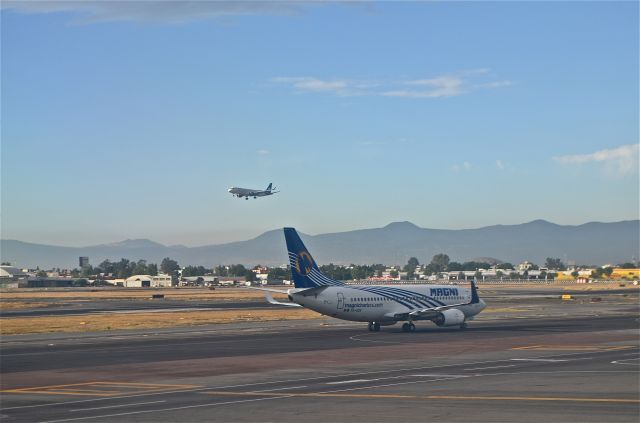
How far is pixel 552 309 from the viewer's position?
399 feet

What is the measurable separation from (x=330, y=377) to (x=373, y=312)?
34.9m

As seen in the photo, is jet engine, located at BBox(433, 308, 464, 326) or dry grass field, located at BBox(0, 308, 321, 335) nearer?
jet engine, located at BBox(433, 308, 464, 326)

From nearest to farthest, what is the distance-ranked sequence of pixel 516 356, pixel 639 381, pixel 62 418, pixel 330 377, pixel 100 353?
pixel 62 418 < pixel 639 381 < pixel 330 377 < pixel 516 356 < pixel 100 353

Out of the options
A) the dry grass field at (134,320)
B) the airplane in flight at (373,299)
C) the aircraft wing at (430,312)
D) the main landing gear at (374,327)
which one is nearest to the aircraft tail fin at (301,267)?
the airplane in flight at (373,299)

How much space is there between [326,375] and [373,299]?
3376cm

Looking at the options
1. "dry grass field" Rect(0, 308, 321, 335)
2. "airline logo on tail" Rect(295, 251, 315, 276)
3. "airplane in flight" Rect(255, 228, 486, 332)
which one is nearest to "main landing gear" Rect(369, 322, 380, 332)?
"airplane in flight" Rect(255, 228, 486, 332)

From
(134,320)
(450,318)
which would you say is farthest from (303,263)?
(134,320)

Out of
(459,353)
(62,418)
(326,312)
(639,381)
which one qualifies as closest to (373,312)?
(326,312)

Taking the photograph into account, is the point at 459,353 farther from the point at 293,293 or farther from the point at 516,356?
the point at 293,293

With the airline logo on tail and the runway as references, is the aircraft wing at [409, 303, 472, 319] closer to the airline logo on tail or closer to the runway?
the runway

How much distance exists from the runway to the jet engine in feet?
3.23

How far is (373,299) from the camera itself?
8256 centimetres

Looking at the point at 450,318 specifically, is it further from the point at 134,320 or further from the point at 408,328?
the point at 134,320

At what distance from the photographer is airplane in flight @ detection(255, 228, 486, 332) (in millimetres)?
78688
